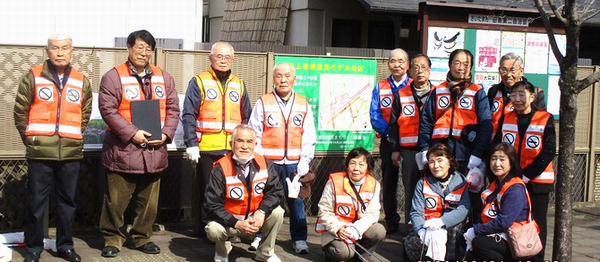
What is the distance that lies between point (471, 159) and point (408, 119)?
0.91 m

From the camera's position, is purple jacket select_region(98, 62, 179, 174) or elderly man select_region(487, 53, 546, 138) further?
elderly man select_region(487, 53, 546, 138)

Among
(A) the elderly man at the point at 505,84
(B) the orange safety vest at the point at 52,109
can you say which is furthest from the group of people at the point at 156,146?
(A) the elderly man at the point at 505,84

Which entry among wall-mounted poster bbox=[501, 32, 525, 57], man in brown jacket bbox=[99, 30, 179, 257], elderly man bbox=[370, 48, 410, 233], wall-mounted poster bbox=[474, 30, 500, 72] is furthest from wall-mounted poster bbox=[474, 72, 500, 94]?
man in brown jacket bbox=[99, 30, 179, 257]

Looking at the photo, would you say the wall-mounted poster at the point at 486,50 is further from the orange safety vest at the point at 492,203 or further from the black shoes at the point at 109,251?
the black shoes at the point at 109,251

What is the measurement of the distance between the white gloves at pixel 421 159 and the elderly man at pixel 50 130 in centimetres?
312

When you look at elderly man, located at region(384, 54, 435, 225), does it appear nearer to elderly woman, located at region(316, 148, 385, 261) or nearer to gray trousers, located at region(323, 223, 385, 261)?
elderly woman, located at region(316, 148, 385, 261)

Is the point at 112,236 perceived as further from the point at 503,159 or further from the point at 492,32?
the point at 492,32

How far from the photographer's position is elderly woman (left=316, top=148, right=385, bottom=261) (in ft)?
21.1

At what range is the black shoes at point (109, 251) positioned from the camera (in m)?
6.62

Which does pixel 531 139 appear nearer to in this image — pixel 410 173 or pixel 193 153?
pixel 410 173

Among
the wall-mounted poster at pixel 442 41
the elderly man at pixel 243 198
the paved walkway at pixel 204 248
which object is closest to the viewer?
the elderly man at pixel 243 198

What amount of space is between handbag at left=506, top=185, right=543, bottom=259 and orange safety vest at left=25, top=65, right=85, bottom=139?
12.5ft

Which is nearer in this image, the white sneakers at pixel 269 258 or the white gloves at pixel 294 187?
the white sneakers at pixel 269 258

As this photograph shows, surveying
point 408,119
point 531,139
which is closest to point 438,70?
point 408,119
